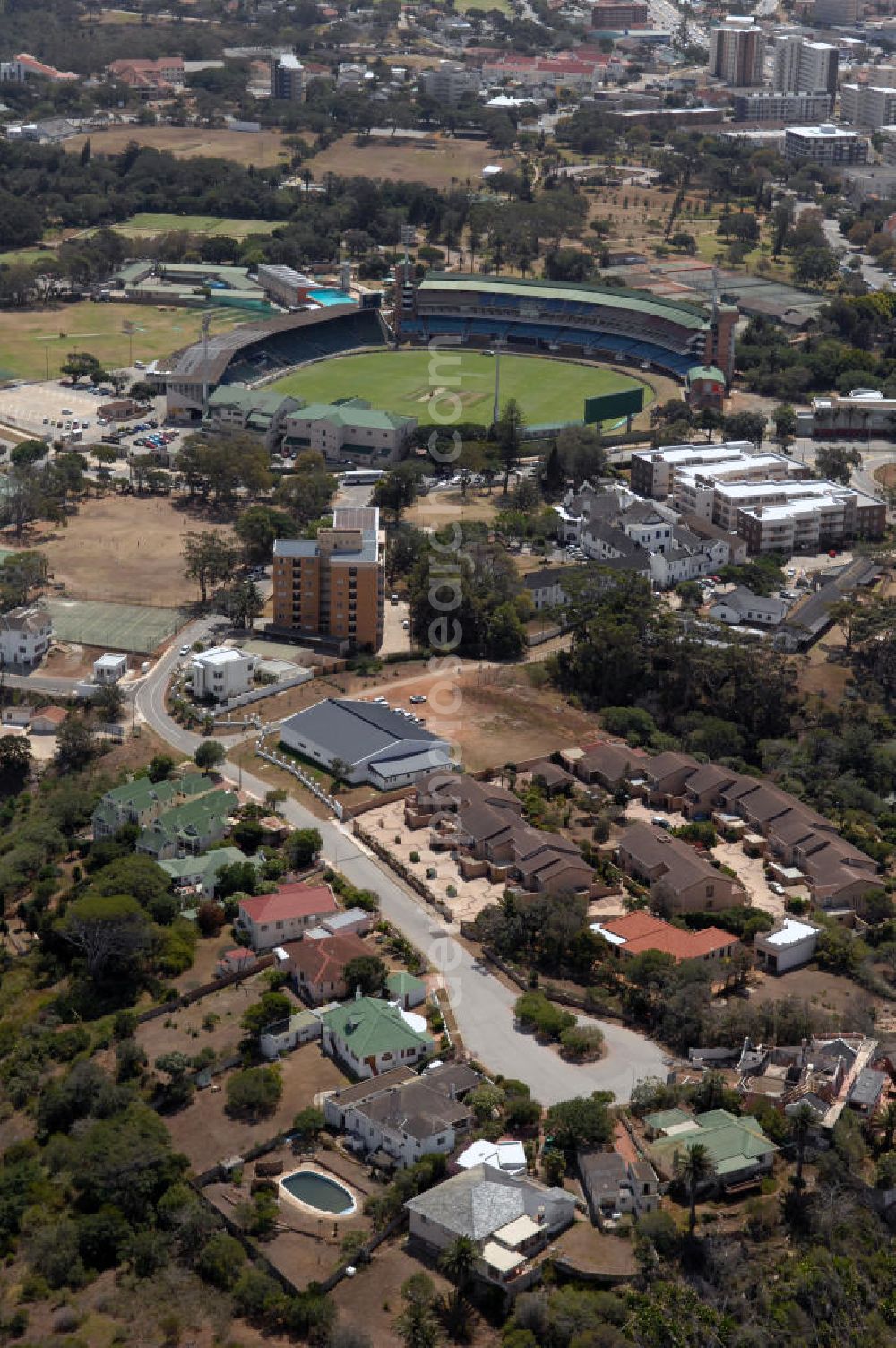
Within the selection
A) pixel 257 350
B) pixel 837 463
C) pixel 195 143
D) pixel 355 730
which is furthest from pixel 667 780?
pixel 195 143

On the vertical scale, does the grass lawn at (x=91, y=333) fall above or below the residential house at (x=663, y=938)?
below

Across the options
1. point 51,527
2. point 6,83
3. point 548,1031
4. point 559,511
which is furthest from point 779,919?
point 6,83

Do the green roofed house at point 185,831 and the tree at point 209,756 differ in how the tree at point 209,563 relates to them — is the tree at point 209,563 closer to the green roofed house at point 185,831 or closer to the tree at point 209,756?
the tree at point 209,756

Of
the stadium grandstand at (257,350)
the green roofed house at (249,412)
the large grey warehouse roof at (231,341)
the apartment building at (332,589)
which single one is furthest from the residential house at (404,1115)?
the large grey warehouse roof at (231,341)

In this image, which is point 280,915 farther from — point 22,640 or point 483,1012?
point 22,640

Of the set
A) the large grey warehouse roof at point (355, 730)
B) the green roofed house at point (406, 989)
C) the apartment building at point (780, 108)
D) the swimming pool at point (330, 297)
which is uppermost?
the apartment building at point (780, 108)

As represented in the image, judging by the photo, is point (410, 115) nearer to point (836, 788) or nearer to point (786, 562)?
point (786, 562)
